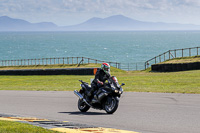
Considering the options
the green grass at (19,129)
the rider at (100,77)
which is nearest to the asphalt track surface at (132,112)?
the rider at (100,77)

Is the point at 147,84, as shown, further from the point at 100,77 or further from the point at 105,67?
the point at 105,67

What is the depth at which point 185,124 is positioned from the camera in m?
9.91

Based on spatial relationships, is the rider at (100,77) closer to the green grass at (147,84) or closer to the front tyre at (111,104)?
the front tyre at (111,104)

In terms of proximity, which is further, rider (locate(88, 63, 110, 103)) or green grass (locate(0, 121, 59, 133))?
rider (locate(88, 63, 110, 103))

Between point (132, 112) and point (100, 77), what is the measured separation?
1.61 m

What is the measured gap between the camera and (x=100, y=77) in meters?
12.3

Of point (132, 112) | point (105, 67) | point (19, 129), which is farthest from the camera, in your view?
point (132, 112)

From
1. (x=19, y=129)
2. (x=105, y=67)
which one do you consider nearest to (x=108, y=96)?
(x=105, y=67)

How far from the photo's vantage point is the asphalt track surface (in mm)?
9984

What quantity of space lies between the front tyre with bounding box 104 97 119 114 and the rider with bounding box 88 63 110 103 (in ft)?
1.49

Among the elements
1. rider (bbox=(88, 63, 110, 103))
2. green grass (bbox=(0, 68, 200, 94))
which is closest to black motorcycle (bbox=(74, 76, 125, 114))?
rider (bbox=(88, 63, 110, 103))

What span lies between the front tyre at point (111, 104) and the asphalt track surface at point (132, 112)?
180mm

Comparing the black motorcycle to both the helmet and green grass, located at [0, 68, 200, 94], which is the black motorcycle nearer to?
the helmet

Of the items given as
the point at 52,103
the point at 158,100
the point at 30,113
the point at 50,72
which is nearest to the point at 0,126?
the point at 30,113
